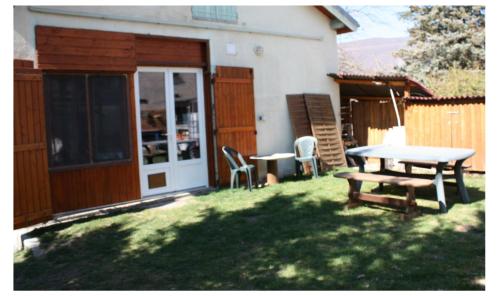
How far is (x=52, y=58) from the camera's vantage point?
6992mm

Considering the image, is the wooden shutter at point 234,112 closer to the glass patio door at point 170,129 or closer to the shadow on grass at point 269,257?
the glass patio door at point 170,129

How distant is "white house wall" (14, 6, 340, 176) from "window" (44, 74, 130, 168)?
3.07ft

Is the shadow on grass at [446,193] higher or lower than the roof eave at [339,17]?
lower

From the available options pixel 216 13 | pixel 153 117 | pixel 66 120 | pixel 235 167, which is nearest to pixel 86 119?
pixel 66 120

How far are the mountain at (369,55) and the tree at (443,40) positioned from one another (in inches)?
120

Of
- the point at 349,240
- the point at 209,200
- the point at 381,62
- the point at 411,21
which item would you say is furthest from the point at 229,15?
the point at 381,62

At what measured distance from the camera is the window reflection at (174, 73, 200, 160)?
8.73m

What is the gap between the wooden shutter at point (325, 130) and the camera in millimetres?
10820

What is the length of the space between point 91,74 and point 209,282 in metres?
4.42

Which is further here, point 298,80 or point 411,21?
point 411,21

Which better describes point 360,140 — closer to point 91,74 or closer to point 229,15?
point 229,15

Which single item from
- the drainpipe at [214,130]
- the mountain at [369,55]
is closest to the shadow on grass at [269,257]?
the drainpipe at [214,130]

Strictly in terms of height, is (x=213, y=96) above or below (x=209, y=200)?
above

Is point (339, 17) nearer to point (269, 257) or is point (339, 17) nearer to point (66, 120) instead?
point (66, 120)
